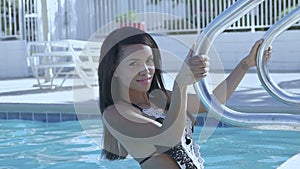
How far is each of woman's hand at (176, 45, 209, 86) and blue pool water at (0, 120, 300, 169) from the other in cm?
208

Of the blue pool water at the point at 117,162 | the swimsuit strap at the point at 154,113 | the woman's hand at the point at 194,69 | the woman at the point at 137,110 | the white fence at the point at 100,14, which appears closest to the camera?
the woman's hand at the point at 194,69

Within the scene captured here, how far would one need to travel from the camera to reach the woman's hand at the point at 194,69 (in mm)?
1466

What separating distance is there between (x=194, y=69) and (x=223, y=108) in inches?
8.5

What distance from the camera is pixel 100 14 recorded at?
1100 centimetres

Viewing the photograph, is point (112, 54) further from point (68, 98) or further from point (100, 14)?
point (100, 14)

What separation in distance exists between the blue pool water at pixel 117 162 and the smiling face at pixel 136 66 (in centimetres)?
179

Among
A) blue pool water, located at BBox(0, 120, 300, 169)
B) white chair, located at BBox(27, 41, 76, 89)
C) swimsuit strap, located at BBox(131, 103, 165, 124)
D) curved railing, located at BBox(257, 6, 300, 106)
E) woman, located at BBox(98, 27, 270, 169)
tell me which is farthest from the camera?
white chair, located at BBox(27, 41, 76, 89)

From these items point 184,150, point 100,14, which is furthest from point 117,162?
point 100,14

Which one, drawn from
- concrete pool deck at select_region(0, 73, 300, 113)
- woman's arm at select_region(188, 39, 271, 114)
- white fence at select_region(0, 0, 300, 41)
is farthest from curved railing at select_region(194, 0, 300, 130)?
white fence at select_region(0, 0, 300, 41)

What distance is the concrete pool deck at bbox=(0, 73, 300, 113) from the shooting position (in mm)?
4863

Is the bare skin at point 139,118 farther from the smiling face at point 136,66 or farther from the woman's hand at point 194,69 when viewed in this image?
the woman's hand at point 194,69

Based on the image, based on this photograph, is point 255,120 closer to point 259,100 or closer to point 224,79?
point 224,79

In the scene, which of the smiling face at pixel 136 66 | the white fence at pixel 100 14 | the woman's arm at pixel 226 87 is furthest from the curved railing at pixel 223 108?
the white fence at pixel 100 14

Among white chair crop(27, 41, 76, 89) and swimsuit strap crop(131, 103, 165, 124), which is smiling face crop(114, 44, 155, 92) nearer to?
swimsuit strap crop(131, 103, 165, 124)
